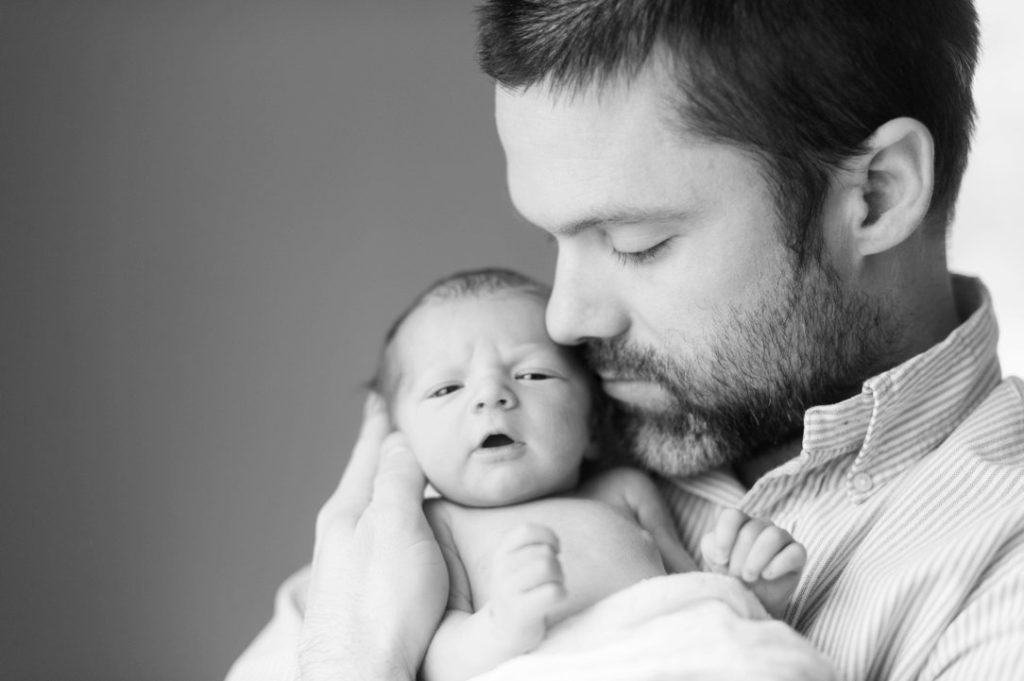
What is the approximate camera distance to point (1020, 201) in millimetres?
2793

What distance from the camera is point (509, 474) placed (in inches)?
54.2

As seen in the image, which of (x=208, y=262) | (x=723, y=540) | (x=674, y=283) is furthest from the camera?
(x=208, y=262)

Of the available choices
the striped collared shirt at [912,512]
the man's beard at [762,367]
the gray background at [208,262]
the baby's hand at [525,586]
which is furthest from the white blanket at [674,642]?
the gray background at [208,262]

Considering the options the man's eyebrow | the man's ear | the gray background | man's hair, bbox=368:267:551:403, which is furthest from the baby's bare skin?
the gray background

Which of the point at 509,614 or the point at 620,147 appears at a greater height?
the point at 620,147

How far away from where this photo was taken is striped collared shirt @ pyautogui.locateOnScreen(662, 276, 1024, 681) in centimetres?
114

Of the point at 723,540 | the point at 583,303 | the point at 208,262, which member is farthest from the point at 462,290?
the point at 208,262

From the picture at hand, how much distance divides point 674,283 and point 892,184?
11.7 inches

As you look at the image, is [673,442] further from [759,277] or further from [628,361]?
[759,277]

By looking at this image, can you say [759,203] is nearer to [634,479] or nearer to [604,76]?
[604,76]

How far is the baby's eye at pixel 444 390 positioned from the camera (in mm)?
1458

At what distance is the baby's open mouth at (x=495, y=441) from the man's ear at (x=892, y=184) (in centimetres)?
48

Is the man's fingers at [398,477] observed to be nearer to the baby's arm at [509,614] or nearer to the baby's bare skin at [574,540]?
the baby's bare skin at [574,540]

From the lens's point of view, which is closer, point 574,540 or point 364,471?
point 574,540
